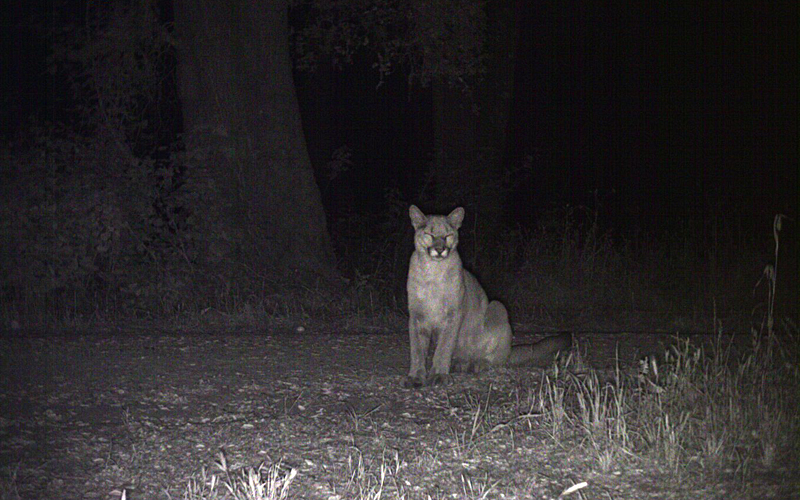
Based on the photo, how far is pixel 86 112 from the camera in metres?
10.3

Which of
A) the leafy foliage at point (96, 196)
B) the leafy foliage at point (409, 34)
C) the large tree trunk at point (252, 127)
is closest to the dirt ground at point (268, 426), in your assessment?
the leafy foliage at point (96, 196)

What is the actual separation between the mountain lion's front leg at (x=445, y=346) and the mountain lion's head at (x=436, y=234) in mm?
588

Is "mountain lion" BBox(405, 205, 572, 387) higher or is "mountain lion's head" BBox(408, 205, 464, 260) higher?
"mountain lion's head" BBox(408, 205, 464, 260)

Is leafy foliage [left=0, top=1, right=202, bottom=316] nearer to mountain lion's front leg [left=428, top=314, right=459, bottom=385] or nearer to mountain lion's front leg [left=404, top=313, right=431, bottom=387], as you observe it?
mountain lion's front leg [left=404, top=313, right=431, bottom=387]

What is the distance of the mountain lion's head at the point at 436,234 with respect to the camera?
6.96m

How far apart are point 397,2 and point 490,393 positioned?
7131 millimetres

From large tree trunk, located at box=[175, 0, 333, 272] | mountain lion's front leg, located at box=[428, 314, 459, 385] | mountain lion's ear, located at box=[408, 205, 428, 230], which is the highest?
large tree trunk, located at box=[175, 0, 333, 272]

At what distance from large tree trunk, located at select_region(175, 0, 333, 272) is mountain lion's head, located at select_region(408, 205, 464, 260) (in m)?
3.76

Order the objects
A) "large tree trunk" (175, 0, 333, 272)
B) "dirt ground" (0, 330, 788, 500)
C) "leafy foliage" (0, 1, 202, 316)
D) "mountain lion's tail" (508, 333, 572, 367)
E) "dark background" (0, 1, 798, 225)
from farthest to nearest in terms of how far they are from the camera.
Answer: "dark background" (0, 1, 798, 225) < "large tree trunk" (175, 0, 333, 272) < "leafy foliage" (0, 1, 202, 316) < "mountain lion's tail" (508, 333, 572, 367) < "dirt ground" (0, 330, 788, 500)

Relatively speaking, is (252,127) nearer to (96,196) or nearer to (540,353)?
(96,196)

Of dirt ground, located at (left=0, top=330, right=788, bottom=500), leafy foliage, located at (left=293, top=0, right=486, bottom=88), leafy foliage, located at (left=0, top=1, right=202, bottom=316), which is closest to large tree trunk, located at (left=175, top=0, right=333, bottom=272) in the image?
leafy foliage, located at (left=0, top=1, right=202, bottom=316)

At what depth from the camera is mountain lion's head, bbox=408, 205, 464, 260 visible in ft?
22.9

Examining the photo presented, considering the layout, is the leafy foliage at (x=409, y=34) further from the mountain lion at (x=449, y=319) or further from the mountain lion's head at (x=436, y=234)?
the mountain lion at (x=449, y=319)

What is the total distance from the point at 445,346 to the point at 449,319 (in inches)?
9.5
